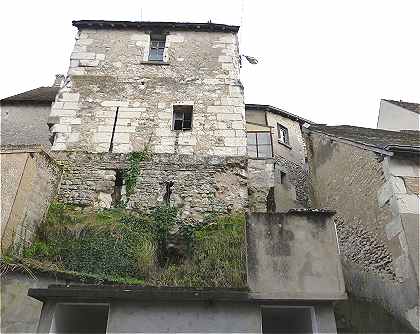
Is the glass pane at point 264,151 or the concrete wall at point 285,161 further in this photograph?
the glass pane at point 264,151

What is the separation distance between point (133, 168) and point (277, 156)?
9.28 meters

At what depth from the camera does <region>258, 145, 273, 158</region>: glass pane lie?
1686 cm

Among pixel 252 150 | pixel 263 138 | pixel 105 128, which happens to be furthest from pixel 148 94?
pixel 263 138

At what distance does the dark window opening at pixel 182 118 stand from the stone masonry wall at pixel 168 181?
109 cm

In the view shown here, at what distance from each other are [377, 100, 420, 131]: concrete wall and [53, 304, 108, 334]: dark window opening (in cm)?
1055

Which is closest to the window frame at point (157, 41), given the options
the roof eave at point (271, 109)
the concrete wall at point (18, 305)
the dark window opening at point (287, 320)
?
the roof eave at point (271, 109)

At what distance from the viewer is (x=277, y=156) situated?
17.2 m

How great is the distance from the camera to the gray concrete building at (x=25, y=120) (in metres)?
13.6

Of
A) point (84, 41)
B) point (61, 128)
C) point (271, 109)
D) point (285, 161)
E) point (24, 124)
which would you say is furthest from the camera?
point (271, 109)

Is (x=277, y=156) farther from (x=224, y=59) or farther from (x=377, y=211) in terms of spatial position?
(x=377, y=211)

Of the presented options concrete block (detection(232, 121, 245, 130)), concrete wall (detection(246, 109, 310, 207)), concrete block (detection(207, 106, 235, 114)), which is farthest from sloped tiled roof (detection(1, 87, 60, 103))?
concrete wall (detection(246, 109, 310, 207))

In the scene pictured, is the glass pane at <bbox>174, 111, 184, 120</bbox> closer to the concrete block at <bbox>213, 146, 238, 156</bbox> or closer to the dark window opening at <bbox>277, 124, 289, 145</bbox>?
the concrete block at <bbox>213, 146, 238, 156</bbox>

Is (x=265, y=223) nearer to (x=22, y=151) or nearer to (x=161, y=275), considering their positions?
(x=161, y=275)

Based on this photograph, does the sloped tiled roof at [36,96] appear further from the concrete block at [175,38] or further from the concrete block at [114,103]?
the concrete block at [175,38]
